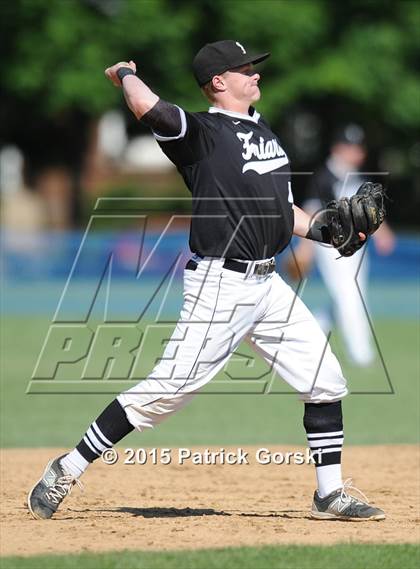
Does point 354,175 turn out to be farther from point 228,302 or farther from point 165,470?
point 228,302

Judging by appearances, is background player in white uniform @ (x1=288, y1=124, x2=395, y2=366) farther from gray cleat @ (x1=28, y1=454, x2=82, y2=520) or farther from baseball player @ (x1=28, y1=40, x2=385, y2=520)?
gray cleat @ (x1=28, y1=454, x2=82, y2=520)

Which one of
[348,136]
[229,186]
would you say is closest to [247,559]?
[229,186]

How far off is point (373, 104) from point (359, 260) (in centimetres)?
1809

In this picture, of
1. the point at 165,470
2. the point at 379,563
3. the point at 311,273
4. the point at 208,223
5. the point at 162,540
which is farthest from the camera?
the point at 311,273

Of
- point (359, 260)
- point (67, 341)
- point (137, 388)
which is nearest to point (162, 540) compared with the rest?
point (137, 388)

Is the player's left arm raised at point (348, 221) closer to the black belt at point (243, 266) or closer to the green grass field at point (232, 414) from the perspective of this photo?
the black belt at point (243, 266)

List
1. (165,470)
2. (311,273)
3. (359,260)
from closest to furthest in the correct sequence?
(165,470)
(359,260)
(311,273)

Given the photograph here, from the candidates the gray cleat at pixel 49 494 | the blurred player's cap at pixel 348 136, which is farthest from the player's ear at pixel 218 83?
the blurred player's cap at pixel 348 136

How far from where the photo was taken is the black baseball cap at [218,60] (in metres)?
6.19

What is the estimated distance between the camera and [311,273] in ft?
71.5

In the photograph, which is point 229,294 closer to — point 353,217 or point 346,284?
point 353,217

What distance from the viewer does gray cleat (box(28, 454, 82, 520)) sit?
617 centimetres

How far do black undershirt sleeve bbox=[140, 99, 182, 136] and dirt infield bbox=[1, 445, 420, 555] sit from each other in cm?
202

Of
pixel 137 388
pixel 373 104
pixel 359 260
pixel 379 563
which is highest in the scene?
pixel 137 388
